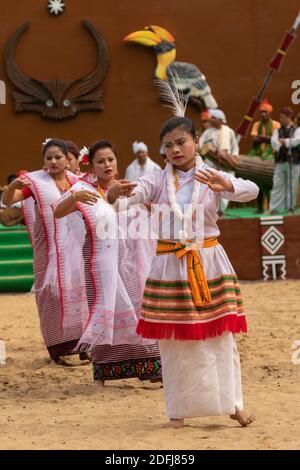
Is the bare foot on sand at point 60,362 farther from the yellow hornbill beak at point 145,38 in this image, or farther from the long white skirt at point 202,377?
the yellow hornbill beak at point 145,38

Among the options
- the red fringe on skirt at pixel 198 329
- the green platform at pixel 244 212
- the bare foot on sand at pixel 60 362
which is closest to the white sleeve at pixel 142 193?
the red fringe on skirt at pixel 198 329

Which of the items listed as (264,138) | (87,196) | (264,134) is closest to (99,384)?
(87,196)

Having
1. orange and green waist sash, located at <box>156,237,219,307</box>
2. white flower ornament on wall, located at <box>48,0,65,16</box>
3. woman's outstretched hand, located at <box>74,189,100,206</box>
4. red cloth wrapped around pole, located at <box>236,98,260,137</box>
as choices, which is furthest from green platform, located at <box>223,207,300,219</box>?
orange and green waist sash, located at <box>156,237,219,307</box>

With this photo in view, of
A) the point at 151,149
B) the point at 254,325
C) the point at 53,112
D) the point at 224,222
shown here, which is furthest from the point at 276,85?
the point at 254,325

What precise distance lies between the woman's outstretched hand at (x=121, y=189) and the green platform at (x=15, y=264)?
20.5 ft

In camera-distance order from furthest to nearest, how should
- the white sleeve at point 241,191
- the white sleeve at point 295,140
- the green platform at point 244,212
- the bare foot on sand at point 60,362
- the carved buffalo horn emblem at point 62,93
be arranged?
the carved buffalo horn emblem at point 62,93
the white sleeve at point 295,140
the green platform at point 244,212
the bare foot on sand at point 60,362
the white sleeve at point 241,191

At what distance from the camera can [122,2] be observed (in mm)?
15305

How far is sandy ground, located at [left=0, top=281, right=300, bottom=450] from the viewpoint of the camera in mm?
4352

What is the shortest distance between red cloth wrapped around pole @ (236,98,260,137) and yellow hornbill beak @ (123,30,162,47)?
1.69 m

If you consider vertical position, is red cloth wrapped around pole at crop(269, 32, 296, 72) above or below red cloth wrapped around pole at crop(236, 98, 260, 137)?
above

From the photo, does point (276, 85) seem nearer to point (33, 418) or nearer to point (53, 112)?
point (53, 112)

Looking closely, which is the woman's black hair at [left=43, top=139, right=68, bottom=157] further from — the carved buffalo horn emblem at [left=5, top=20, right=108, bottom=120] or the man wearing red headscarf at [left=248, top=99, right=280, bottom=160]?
the carved buffalo horn emblem at [left=5, top=20, right=108, bottom=120]

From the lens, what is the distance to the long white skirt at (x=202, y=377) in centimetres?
446

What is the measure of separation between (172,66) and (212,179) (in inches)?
434
